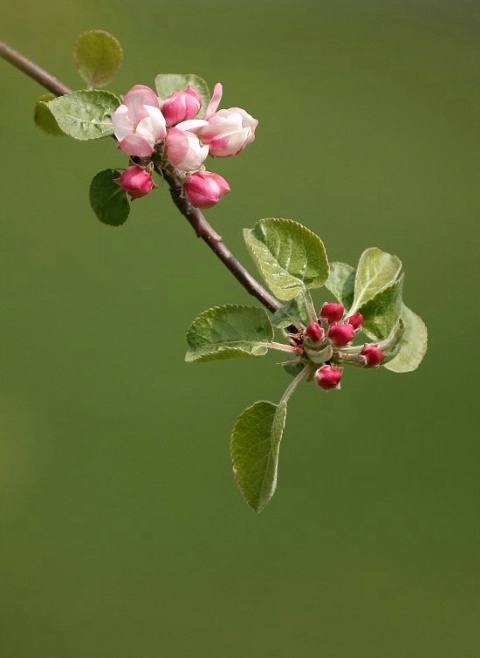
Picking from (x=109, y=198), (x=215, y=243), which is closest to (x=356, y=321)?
(x=215, y=243)

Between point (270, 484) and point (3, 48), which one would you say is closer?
point (270, 484)

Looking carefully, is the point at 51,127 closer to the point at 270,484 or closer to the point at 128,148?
the point at 128,148

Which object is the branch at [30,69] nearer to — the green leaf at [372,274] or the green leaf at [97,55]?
the green leaf at [97,55]

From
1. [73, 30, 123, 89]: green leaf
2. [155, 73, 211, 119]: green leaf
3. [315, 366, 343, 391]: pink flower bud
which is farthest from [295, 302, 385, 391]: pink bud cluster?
[73, 30, 123, 89]: green leaf

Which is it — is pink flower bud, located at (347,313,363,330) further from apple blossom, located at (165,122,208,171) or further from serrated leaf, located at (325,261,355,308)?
apple blossom, located at (165,122,208,171)

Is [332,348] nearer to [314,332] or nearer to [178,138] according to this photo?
[314,332]

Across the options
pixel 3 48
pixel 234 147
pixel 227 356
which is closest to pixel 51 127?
pixel 3 48
